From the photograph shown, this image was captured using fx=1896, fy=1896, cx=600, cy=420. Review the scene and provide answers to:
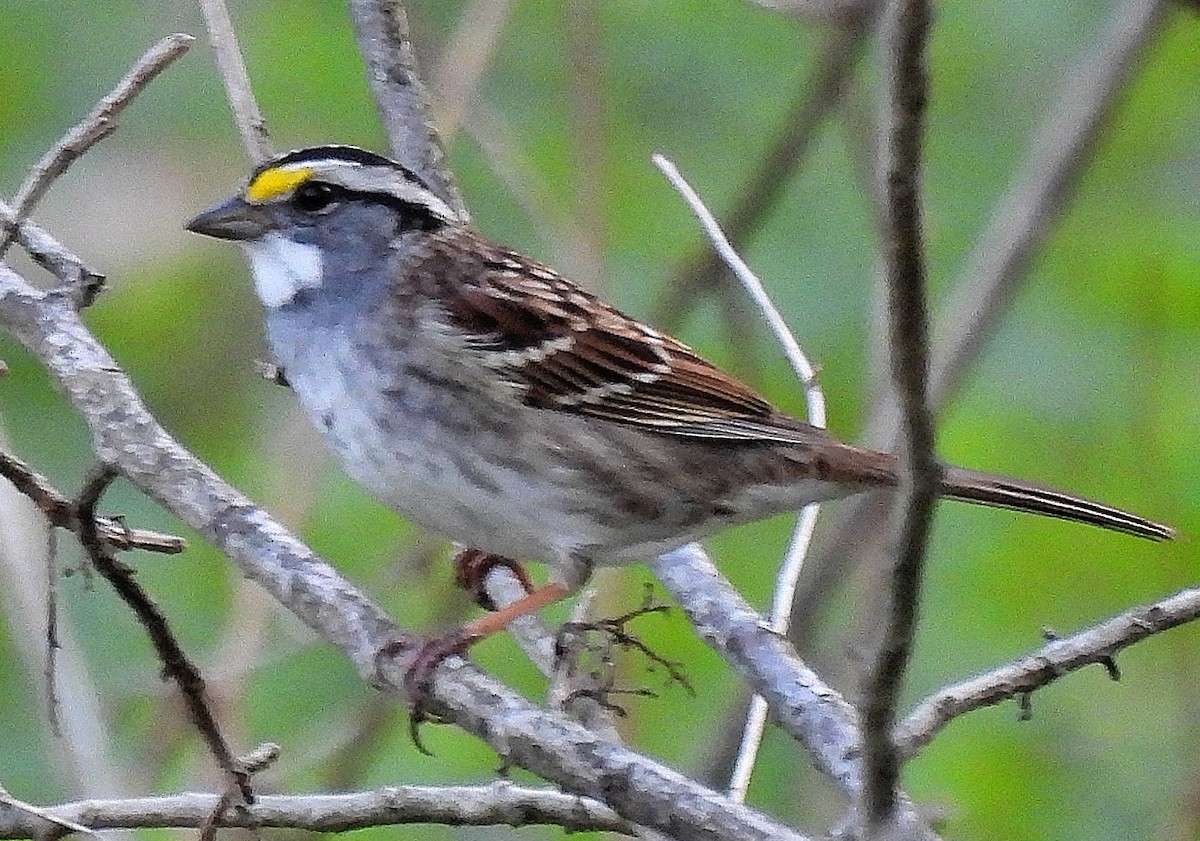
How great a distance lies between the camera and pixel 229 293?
594cm

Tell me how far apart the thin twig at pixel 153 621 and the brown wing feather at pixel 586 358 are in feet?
3.60

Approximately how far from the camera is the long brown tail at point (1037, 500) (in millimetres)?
3344

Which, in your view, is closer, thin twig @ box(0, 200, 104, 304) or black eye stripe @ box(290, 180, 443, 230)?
thin twig @ box(0, 200, 104, 304)

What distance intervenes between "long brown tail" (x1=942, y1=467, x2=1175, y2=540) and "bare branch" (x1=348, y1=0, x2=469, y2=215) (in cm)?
126

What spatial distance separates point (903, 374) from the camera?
1.75m

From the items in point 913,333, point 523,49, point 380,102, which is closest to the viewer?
point 913,333

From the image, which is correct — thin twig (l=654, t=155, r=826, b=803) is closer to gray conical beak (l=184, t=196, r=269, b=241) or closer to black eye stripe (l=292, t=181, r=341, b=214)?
black eye stripe (l=292, t=181, r=341, b=214)

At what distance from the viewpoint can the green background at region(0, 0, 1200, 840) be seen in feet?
15.3

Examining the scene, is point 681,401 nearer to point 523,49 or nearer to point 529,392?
point 529,392

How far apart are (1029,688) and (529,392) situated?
1434mm

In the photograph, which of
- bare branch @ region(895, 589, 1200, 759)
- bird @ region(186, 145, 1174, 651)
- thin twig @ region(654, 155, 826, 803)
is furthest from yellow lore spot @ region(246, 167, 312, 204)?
bare branch @ region(895, 589, 1200, 759)

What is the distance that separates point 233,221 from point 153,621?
1.18 metres

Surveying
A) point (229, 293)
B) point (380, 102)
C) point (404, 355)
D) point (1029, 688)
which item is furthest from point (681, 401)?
point (229, 293)

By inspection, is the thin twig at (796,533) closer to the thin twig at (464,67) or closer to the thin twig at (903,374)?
the thin twig at (464,67)
